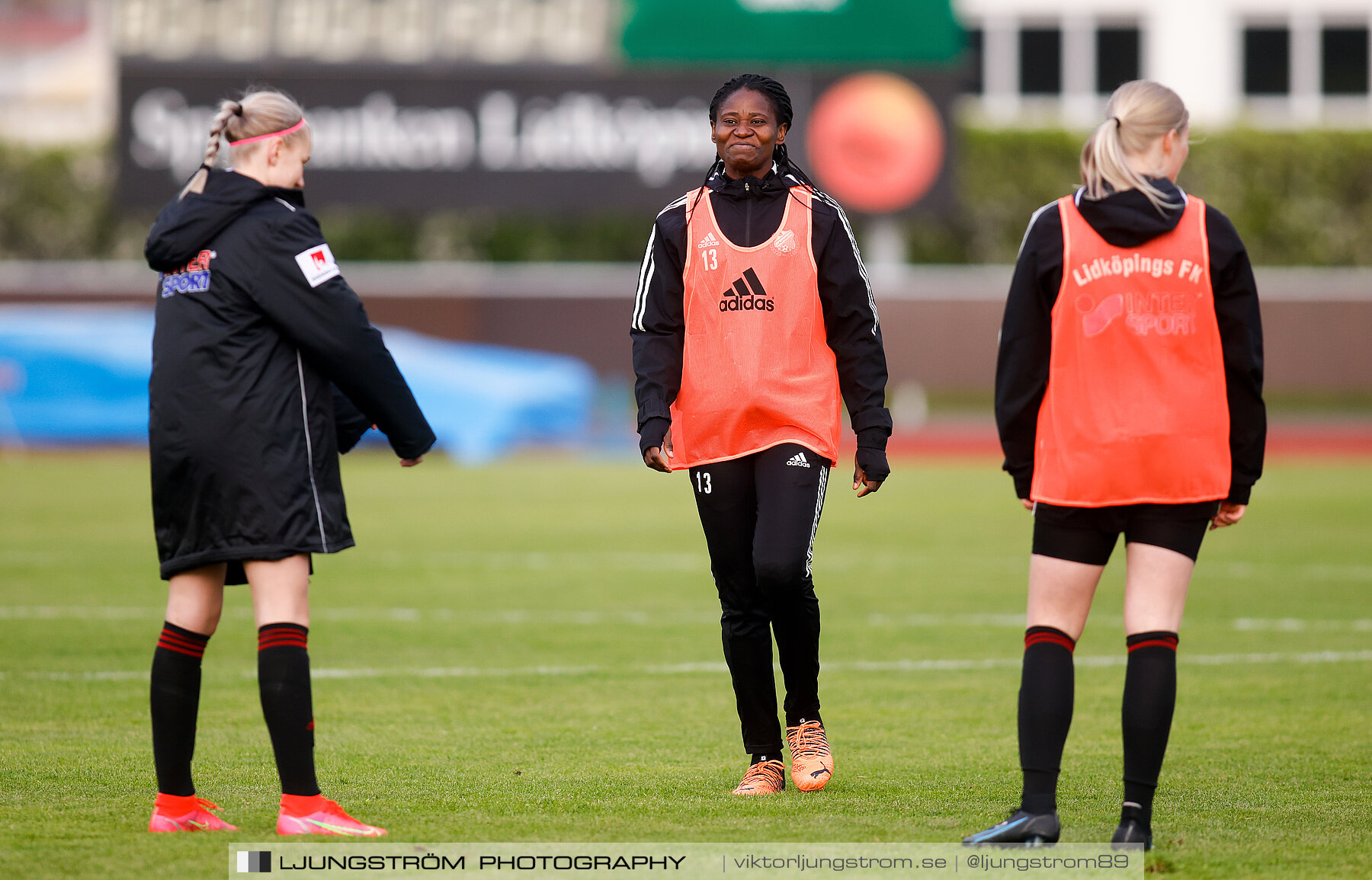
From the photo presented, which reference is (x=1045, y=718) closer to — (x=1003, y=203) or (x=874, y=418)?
(x=874, y=418)

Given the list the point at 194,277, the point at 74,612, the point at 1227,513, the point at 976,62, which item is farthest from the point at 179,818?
the point at 976,62

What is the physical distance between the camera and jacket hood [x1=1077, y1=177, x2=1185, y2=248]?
4.10m

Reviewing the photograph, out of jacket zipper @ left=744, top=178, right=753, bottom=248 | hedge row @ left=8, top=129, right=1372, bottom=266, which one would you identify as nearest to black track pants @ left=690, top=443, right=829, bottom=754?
jacket zipper @ left=744, top=178, right=753, bottom=248

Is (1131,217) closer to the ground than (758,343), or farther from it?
farther from it

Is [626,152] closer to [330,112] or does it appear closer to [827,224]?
[330,112]

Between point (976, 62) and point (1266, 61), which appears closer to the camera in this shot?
point (1266, 61)

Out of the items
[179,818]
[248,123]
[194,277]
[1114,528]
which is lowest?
[179,818]

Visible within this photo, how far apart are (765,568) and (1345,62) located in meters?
32.0

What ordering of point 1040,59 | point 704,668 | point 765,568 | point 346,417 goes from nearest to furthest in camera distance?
point 346,417 → point 765,568 → point 704,668 → point 1040,59

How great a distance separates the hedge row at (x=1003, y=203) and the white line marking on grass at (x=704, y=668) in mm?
22909

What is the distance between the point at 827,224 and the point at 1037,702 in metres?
1.56

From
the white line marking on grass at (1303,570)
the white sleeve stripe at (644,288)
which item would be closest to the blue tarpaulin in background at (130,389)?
the white line marking on grass at (1303,570)

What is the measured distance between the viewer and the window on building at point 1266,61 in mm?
33188

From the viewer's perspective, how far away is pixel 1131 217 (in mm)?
4105
